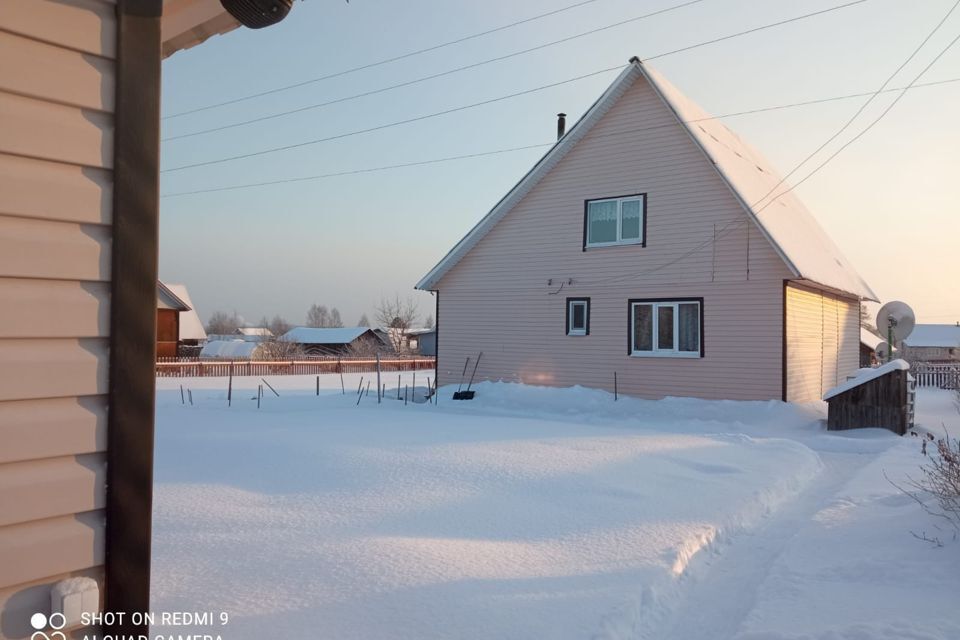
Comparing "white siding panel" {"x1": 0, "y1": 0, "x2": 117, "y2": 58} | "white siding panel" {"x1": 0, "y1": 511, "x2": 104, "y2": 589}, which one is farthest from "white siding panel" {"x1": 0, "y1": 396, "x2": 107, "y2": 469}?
"white siding panel" {"x1": 0, "y1": 0, "x2": 117, "y2": 58}

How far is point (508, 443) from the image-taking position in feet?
32.1


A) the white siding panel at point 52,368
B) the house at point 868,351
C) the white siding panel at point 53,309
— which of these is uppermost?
the white siding panel at point 53,309

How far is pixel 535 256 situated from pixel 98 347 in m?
16.1

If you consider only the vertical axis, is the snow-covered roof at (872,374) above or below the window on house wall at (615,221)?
below

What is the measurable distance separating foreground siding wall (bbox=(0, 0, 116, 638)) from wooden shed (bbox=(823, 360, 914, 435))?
14.2 m

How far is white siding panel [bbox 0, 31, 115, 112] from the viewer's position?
2.13 m

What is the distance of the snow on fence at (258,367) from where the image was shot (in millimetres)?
29328

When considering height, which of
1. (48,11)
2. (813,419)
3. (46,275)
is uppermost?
(48,11)

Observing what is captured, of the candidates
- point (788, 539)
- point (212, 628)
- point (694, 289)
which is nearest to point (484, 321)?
point (694, 289)

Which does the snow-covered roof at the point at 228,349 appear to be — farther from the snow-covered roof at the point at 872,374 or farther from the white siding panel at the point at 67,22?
the white siding panel at the point at 67,22

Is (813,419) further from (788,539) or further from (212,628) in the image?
(212,628)

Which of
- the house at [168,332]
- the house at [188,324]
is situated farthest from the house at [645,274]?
the house at [188,324]

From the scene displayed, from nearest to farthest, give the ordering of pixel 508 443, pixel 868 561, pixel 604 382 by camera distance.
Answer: pixel 868 561 → pixel 508 443 → pixel 604 382

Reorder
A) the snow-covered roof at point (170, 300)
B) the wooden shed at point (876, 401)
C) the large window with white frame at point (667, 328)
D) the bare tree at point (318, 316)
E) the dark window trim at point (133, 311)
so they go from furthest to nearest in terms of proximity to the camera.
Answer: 1. the bare tree at point (318, 316)
2. the snow-covered roof at point (170, 300)
3. the large window with white frame at point (667, 328)
4. the wooden shed at point (876, 401)
5. the dark window trim at point (133, 311)
